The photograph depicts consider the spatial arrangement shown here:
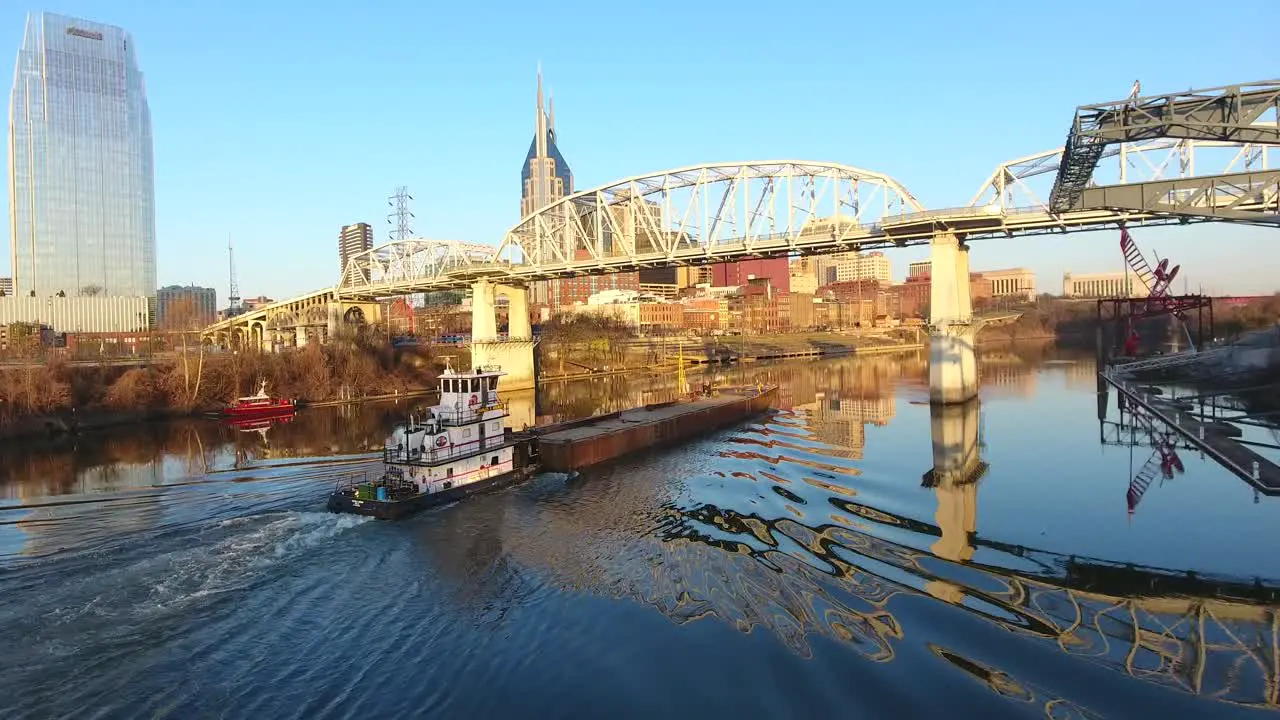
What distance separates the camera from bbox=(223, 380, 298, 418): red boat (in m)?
58.5

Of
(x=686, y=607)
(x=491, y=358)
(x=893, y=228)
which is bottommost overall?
(x=686, y=607)

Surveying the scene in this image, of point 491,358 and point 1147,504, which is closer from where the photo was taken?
point 1147,504

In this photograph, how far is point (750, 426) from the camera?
49750mm

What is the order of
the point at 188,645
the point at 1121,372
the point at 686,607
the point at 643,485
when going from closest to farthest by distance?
the point at 188,645 → the point at 686,607 → the point at 643,485 → the point at 1121,372

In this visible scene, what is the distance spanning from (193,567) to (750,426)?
35510mm

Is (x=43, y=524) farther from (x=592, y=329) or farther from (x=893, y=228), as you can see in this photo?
(x=592, y=329)

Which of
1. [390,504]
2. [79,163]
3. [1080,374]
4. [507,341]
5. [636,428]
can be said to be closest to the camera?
[390,504]

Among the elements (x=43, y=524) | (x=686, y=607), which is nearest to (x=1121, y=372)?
(x=686, y=607)

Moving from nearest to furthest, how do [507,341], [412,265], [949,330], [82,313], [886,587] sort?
[886,587] → [949,330] → [507,341] → [412,265] → [82,313]

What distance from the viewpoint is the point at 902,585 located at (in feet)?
59.5

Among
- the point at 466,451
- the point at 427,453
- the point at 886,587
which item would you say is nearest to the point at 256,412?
the point at 466,451

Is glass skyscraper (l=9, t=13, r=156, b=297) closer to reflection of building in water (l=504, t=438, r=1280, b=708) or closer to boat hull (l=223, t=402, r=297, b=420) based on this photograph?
boat hull (l=223, t=402, r=297, b=420)

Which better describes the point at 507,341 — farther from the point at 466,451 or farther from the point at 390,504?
the point at 390,504

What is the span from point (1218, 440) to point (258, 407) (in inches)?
2416
